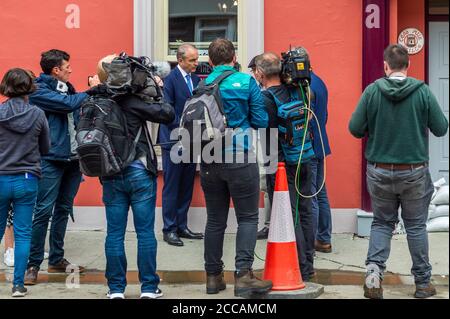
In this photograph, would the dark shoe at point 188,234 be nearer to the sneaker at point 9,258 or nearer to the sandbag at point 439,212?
the sneaker at point 9,258

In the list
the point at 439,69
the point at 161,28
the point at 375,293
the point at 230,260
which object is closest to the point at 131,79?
the point at 230,260

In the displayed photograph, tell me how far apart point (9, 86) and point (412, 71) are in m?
4.73

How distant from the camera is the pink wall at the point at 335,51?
348 inches

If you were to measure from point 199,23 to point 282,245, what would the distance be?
3.54 metres

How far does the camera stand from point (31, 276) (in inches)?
283

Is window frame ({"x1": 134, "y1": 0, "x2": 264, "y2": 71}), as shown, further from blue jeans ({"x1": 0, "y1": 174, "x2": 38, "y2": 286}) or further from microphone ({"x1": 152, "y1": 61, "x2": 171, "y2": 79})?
blue jeans ({"x1": 0, "y1": 174, "x2": 38, "y2": 286})

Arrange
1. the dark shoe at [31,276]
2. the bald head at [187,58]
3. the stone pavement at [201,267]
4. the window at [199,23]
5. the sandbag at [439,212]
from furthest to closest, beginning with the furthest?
1. the window at [199,23]
2. the bald head at [187,58]
3. the dark shoe at [31,276]
4. the stone pavement at [201,267]
5. the sandbag at [439,212]

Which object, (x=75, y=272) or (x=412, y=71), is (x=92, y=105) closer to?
(x=75, y=272)

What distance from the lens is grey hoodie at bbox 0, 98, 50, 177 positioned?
6551mm

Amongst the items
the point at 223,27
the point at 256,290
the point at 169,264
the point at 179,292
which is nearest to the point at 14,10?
the point at 223,27

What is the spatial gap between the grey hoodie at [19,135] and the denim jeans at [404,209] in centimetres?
269

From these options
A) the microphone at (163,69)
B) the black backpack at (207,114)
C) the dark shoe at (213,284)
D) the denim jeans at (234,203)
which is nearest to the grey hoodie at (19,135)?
the black backpack at (207,114)

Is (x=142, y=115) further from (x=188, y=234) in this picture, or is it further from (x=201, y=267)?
(x=188, y=234)

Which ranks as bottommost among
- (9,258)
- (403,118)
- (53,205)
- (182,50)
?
(9,258)
